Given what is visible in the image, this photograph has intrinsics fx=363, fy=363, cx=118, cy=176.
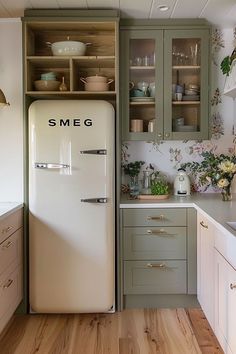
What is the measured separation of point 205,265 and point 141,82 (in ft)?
5.06

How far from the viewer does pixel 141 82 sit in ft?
9.90

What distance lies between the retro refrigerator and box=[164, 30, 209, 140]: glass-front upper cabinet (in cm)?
60

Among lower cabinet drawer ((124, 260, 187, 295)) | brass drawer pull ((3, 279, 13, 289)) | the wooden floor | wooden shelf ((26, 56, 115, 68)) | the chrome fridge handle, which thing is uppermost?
wooden shelf ((26, 56, 115, 68))

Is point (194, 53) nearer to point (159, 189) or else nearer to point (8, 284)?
point (159, 189)

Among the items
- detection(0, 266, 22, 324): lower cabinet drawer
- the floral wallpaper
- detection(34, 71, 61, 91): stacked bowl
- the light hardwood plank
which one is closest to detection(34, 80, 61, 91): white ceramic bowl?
detection(34, 71, 61, 91): stacked bowl

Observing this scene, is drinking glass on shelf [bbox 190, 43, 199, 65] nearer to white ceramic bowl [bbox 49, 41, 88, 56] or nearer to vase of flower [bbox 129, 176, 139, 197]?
white ceramic bowl [bbox 49, 41, 88, 56]

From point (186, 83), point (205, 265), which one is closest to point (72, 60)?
point (186, 83)

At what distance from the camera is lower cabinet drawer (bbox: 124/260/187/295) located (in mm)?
2811

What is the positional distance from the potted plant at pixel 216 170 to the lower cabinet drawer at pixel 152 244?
1.65 feet

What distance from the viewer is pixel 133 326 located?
262 centimetres

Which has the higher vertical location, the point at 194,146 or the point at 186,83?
the point at 186,83

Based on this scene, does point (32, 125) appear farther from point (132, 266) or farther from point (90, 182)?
point (132, 266)

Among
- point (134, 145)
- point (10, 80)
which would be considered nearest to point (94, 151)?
point (134, 145)

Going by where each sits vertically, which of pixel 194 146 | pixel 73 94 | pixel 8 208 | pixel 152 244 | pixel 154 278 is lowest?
pixel 154 278
